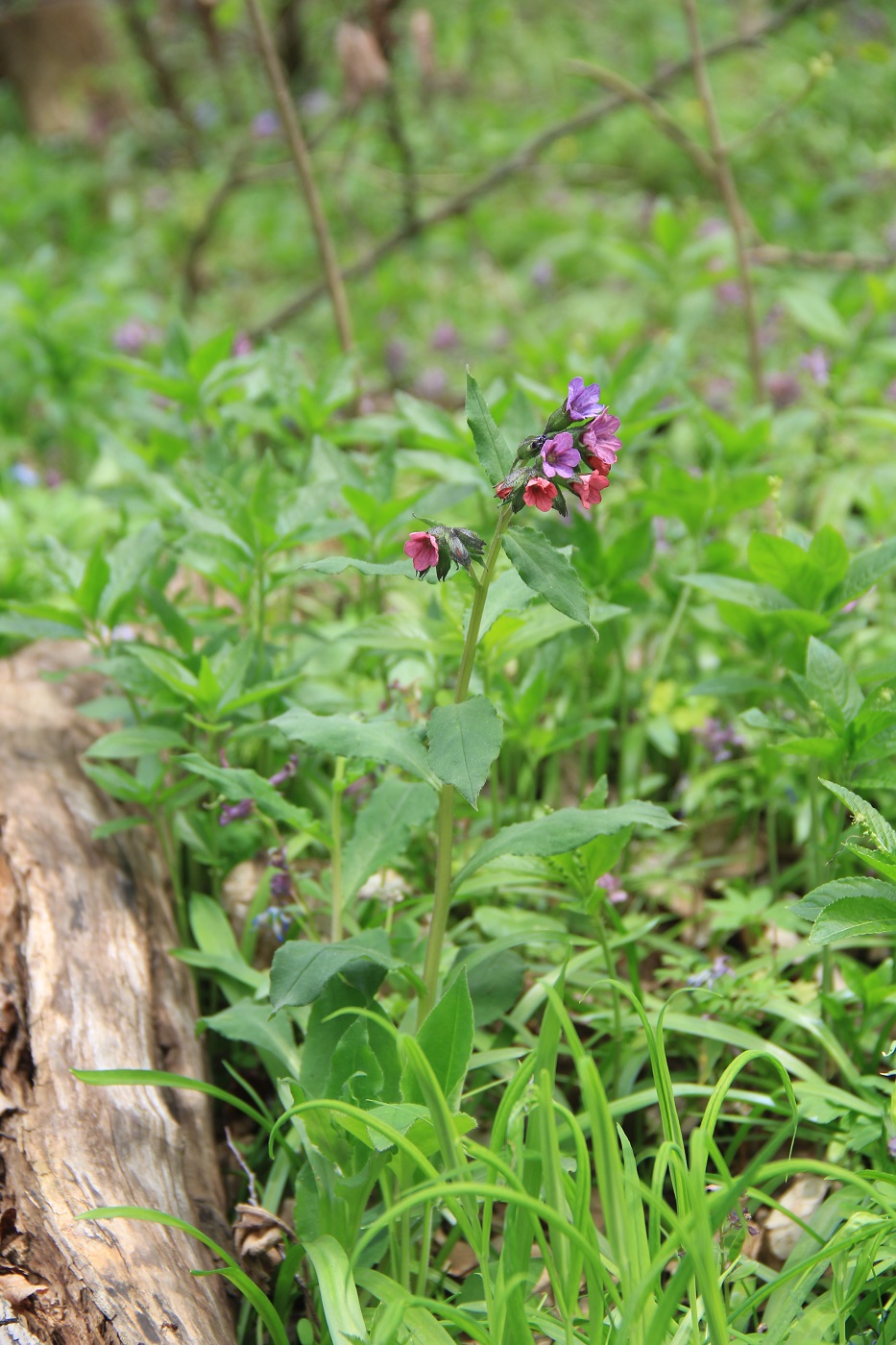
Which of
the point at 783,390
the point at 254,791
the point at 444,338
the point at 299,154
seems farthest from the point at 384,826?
the point at 444,338

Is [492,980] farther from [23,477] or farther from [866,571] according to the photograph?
[23,477]

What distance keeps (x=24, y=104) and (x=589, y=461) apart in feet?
34.4

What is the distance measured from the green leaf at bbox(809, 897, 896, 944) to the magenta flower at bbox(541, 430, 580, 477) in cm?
59

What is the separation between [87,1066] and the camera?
147 centimetres

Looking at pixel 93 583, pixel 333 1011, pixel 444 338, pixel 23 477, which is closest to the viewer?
pixel 333 1011

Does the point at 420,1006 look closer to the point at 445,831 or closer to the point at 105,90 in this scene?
the point at 445,831

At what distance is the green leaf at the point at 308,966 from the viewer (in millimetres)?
1309

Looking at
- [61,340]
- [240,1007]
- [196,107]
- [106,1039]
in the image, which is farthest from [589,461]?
[196,107]

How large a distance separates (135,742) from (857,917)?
112cm

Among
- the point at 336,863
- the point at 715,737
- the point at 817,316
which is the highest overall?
the point at 817,316

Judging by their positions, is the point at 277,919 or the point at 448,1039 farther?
the point at 277,919

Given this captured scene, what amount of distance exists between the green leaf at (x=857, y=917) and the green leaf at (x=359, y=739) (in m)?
0.50

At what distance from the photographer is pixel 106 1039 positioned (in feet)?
5.02

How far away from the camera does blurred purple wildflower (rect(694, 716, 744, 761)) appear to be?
2.20m
